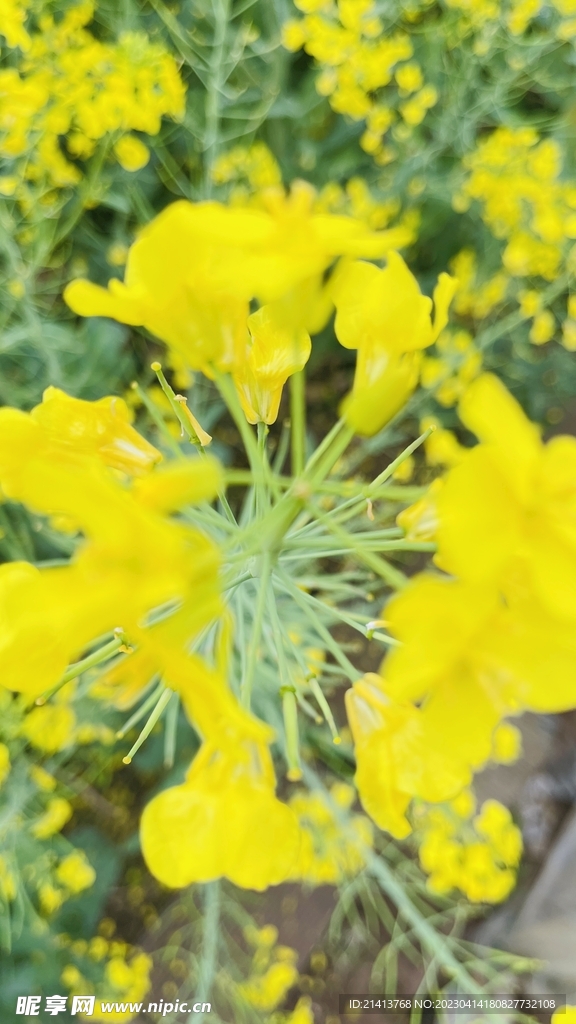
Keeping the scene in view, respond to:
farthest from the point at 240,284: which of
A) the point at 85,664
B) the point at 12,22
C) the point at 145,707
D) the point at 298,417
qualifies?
the point at 12,22

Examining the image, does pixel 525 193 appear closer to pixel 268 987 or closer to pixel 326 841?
pixel 326 841

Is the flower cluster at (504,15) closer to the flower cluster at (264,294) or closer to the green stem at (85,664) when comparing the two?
the flower cluster at (264,294)

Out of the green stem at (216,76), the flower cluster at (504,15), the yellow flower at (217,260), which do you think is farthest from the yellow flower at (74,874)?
the flower cluster at (504,15)

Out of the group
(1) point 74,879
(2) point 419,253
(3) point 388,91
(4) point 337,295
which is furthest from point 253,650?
(3) point 388,91

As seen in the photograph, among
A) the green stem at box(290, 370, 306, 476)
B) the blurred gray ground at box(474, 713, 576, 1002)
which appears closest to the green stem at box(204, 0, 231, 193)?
the green stem at box(290, 370, 306, 476)

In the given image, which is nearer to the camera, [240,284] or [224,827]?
[240,284]
